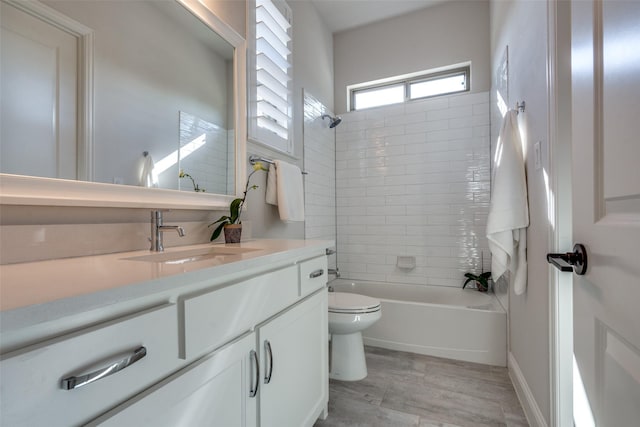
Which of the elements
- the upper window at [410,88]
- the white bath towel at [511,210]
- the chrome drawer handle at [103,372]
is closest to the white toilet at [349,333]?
the white bath towel at [511,210]

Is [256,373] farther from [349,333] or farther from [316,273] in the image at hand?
[349,333]

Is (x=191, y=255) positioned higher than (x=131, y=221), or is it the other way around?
(x=131, y=221)

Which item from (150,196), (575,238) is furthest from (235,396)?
(575,238)

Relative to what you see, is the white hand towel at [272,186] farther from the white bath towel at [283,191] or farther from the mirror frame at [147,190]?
the mirror frame at [147,190]

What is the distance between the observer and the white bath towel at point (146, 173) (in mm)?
1217

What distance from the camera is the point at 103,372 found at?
526mm

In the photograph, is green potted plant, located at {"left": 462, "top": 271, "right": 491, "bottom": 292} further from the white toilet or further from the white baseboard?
the white toilet

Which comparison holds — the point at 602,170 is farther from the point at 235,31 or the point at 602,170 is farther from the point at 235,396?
the point at 235,31

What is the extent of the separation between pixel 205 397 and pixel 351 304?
1371 mm

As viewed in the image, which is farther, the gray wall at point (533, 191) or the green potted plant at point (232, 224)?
the green potted plant at point (232, 224)

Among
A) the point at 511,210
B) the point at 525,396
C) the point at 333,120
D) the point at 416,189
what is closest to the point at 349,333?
the point at 525,396

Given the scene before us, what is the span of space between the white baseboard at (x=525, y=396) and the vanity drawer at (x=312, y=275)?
1.18 metres

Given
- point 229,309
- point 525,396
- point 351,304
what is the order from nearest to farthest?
point 229,309 → point 525,396 → point 351,304

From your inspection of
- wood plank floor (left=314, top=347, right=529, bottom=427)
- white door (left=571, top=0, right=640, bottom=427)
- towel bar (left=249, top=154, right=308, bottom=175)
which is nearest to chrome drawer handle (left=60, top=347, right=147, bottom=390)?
white door (left=571, top=0, right=640, bottom=427)
